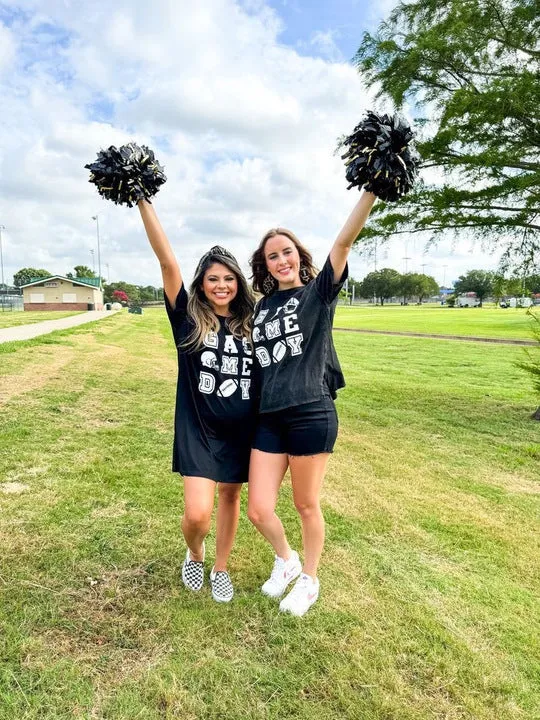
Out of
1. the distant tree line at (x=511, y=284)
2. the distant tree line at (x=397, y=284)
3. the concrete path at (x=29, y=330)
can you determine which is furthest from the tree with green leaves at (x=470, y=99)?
the distant tree line at (x=397, y=284)

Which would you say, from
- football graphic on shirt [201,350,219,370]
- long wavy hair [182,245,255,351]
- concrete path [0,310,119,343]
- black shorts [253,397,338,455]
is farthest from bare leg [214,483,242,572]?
concrete path [0,310,119,343]

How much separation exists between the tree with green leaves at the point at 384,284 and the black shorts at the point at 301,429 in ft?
426

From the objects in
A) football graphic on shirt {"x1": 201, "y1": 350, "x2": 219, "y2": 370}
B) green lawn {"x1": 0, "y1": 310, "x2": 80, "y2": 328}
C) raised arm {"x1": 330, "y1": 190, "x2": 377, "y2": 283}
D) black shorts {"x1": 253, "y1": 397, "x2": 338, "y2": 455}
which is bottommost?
green lawn {"x1": 0, "y1": 310, "x2": 80, "y2": 328}

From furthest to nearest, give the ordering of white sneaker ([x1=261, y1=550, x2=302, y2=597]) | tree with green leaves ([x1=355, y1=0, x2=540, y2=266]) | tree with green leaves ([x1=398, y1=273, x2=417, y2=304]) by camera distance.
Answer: tree with green leaves ([x1=398, y1=273, x2=417, y2=304]), tree with green leaves ([x1=355, y1=0, x2=540, y2=266]), white sneaker ([x1=261, y1=550, x2=302, y2=597])

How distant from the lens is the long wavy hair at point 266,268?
3076 millimetres

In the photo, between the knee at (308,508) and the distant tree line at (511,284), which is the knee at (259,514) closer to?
the knee at (308,508)

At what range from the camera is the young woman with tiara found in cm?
291

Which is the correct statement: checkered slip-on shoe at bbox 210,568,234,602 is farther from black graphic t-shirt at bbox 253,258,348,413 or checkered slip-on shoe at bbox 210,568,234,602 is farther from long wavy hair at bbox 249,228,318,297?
long wavy hair at bbox 249,228,318,297

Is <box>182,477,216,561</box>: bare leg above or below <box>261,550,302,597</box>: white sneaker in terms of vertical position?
above

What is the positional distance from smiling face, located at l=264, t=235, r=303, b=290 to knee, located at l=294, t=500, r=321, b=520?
48.3 inches

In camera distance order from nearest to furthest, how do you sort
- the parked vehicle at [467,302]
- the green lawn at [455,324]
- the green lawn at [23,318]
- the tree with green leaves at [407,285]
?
the green lawn at [23,318] → the green lawn at [455,324] → the parked vehicle at [467,302] → the tree with green leaves at [407,285]

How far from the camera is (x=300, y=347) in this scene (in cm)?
284

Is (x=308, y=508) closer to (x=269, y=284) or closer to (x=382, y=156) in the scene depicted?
(x=269, y=284)

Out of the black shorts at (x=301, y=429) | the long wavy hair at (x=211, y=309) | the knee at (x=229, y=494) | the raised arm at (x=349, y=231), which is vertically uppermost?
the raised arm at (x=349, y=231)
